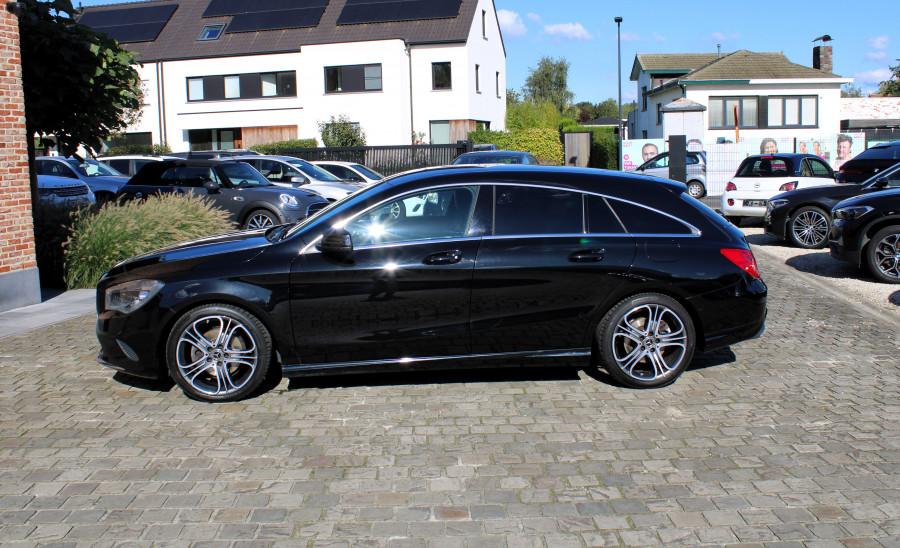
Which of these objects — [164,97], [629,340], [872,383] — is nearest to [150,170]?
[629,340]

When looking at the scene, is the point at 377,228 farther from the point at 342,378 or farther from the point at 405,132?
the point at 405,132

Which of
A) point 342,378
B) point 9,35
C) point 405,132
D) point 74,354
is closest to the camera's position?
point 342,378

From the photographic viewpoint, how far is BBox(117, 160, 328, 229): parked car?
47.8 ft

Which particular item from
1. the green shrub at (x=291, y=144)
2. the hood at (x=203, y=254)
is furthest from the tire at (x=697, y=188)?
the hood at (x=203, y=254)

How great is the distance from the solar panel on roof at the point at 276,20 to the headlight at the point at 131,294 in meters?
38.7

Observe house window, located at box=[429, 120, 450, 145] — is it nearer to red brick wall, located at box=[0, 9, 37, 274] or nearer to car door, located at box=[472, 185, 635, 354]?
red brick wall, located at box=[0, 9, 37, 274]

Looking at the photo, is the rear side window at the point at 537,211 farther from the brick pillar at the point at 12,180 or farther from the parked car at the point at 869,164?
the parked car at the point at 869,164

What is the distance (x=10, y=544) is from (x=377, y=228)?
3.02m

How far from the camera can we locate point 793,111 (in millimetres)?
38875

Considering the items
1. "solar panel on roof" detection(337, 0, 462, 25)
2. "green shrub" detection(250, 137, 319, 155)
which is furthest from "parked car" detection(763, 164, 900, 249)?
"solar panel on roof" detection(337, 0, 462, 25)

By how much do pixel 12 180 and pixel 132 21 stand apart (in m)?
41.9

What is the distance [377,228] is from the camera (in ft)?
18.9

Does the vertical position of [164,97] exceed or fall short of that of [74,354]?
Result: it exceeds it

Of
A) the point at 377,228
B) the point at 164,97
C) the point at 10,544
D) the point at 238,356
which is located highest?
the point at 164,97
